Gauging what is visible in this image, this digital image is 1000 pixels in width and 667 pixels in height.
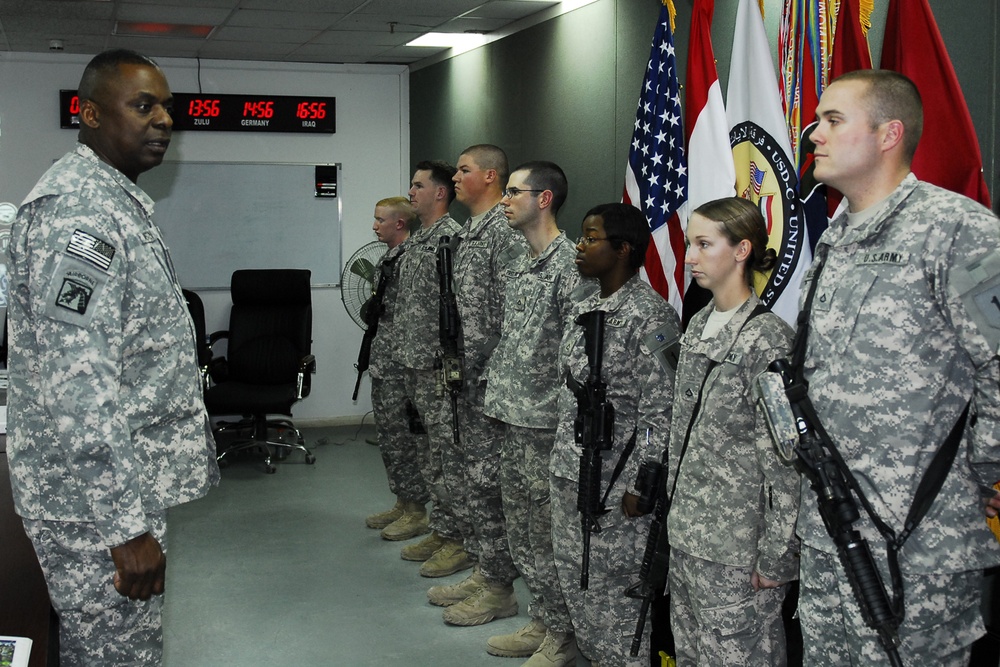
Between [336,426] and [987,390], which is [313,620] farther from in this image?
[336,426]

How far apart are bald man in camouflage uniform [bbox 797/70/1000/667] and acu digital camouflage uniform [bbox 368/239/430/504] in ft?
10.3

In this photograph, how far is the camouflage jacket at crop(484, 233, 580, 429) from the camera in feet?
10.4

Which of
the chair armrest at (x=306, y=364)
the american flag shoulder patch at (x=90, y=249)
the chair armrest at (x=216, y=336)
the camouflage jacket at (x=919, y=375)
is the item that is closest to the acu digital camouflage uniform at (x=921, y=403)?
the camouflage jacket at (x=919, y=375)

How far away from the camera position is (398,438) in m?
4.89

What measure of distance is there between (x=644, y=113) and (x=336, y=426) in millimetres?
4624

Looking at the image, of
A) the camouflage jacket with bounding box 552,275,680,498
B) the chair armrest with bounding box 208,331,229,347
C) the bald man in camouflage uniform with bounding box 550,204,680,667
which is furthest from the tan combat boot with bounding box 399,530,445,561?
the chair armrest with bounding box 208,331,229,347

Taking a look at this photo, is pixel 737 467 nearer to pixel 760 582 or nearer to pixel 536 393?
pixel 760 582

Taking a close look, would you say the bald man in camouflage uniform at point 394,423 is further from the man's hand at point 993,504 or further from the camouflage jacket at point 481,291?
the man's hand at point 993,504

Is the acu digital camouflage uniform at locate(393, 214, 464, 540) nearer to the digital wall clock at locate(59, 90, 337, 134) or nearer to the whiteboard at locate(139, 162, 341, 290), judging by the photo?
the whiteboard at locate(139, 162, 341, 290)

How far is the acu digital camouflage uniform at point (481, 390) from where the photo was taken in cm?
380

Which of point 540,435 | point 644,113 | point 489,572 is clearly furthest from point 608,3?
point 489,572

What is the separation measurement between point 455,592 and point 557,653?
32.1 inches

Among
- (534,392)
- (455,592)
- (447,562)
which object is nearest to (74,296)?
(534,392)

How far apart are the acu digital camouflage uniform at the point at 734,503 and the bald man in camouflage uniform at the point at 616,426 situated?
14.6 inches
